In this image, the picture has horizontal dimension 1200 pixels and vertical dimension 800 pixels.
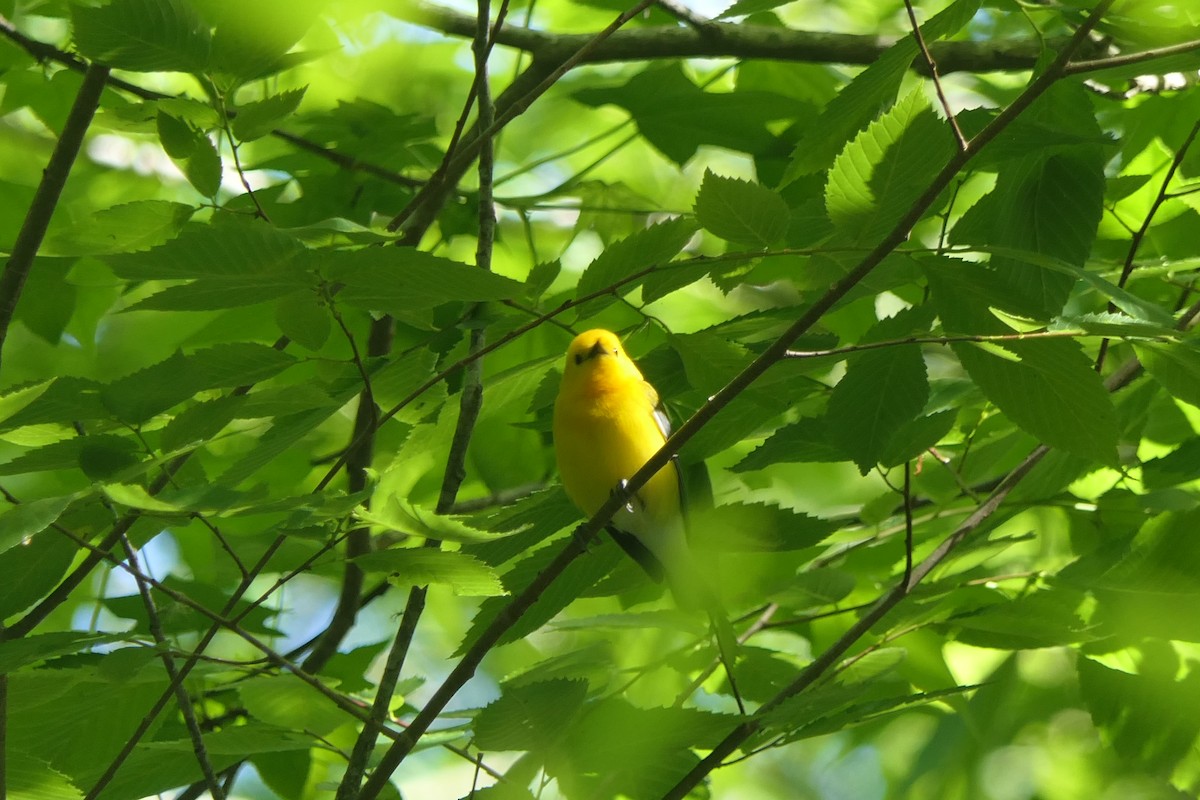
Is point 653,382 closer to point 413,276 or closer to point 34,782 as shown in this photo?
point 413,276

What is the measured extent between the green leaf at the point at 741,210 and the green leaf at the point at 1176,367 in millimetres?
584

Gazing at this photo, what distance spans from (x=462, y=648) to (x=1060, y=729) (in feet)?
8.63

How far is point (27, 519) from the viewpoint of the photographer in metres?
1.30

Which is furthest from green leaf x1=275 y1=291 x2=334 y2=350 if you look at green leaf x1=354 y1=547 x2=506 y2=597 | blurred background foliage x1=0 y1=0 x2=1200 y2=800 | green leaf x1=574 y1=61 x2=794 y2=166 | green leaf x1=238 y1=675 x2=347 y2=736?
green leaf x1=574 y1=61 x2=794 y2=166

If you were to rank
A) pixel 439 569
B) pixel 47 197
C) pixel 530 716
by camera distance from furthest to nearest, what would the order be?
pixel 47 197 → pixel 530 716 → pixel 439 569

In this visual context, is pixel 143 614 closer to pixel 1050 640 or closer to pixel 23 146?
pixel 1050 640

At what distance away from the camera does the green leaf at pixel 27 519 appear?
1247 mm

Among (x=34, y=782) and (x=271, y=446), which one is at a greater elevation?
(x=271, y=446)

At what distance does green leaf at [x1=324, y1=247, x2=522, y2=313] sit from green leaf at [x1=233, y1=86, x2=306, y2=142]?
48cm

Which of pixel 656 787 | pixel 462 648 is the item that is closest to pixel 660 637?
pixel 656 787

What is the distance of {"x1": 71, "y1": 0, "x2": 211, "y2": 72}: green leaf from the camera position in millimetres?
1780

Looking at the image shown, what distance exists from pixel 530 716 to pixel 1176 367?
3.75 ft

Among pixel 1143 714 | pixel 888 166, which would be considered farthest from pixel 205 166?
pixel 1143 714

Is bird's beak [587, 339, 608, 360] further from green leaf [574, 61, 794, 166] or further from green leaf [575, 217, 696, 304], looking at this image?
green leaf [575, 217, 696, 304]
